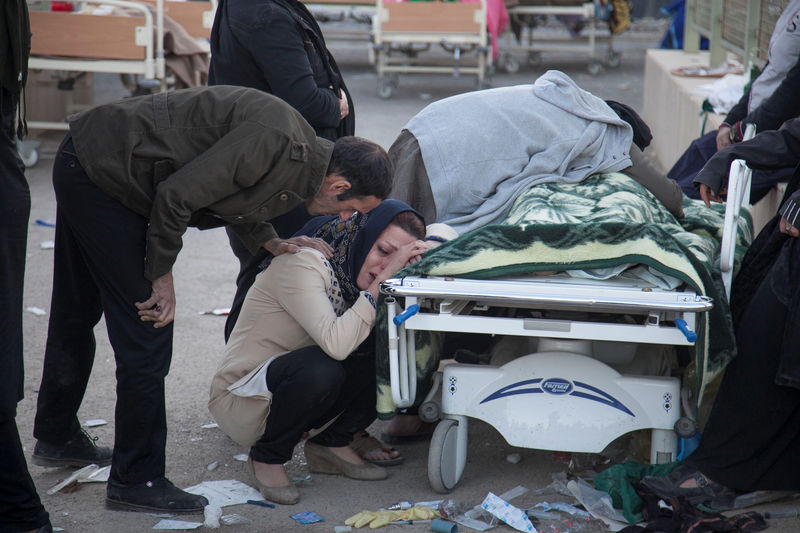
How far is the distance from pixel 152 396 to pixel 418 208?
4.76 ft

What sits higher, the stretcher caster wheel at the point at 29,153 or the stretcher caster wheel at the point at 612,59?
the stretcher caster wheel at the point at 29,153

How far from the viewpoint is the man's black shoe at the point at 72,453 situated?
3092mm

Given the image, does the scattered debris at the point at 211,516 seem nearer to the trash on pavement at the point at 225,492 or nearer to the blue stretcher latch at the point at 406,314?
the trash on pavement at the point at 225,492

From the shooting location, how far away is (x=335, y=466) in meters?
3.12

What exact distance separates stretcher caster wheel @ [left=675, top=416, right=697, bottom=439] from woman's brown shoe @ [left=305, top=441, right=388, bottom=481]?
3.05 ft

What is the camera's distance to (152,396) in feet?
9.03

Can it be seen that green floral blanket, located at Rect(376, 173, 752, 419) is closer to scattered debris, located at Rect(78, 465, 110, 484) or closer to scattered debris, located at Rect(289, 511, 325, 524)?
scattered debris, located at Rect(289, 511, 325, 524)

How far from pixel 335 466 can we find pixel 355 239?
736mm

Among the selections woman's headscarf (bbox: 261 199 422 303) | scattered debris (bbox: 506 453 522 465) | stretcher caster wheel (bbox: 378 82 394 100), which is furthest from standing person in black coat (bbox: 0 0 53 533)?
stretcher caster wheel (bbox: 378 82 394 100)

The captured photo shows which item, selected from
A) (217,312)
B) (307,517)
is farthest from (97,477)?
(217,312)

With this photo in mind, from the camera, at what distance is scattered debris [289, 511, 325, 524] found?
2.81 metres

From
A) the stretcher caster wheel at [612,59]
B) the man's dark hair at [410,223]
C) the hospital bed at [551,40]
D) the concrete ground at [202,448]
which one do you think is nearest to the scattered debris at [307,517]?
the concrete ground at [202,448]

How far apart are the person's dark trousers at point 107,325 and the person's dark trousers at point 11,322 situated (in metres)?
0.16

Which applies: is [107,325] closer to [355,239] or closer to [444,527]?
[355,239]
